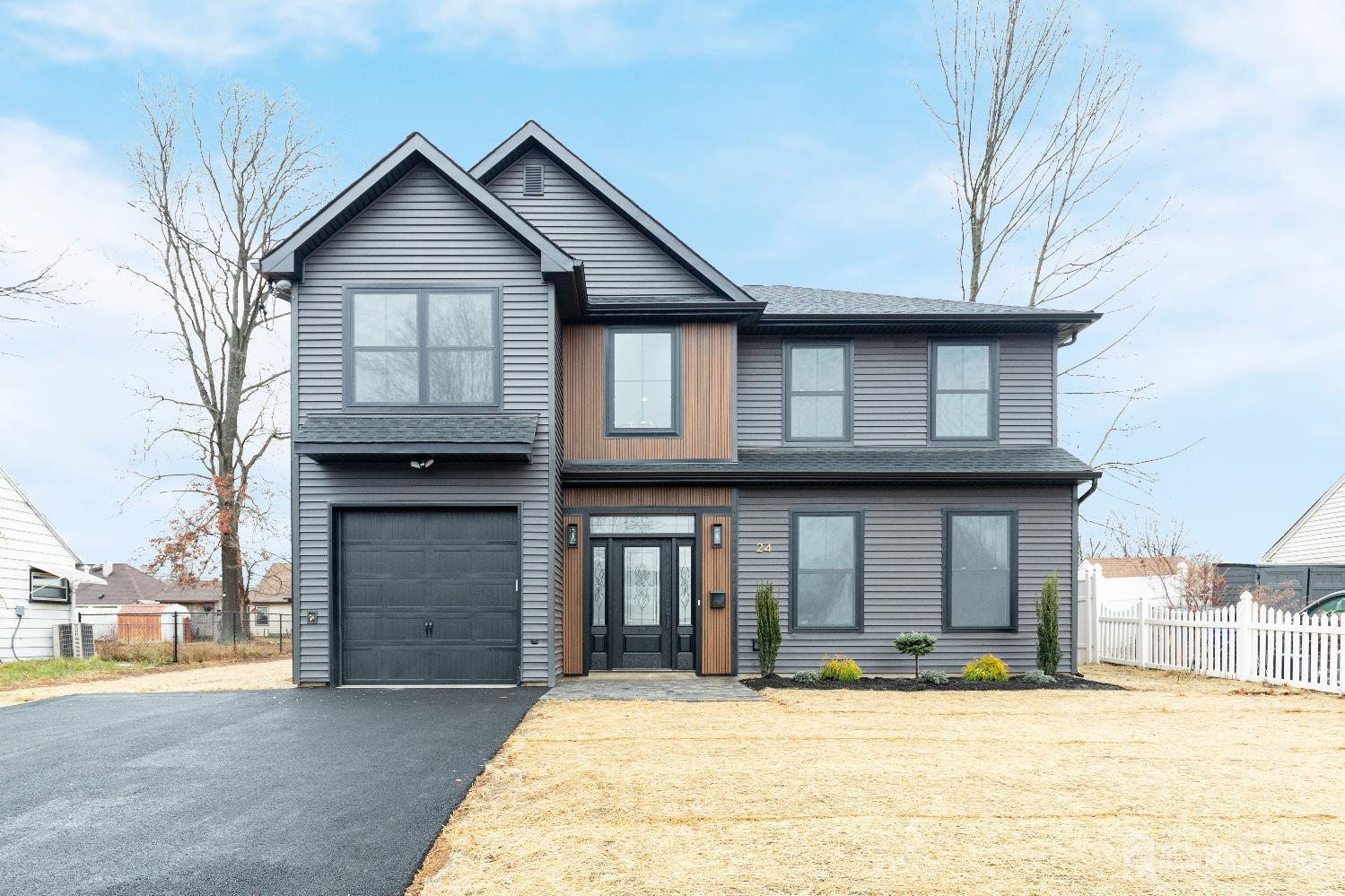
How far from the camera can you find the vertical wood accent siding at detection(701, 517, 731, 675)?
1375cm

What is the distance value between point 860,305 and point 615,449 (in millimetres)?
4599

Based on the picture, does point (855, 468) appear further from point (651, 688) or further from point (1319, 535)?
point (1319, 535)

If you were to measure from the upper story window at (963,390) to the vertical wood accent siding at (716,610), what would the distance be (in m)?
3.71

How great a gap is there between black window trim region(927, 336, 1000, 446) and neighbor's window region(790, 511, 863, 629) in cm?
193

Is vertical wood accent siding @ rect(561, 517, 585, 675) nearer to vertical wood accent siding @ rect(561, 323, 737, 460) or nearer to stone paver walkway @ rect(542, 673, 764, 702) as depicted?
stone paver walkway @ rect(542, 673, 764, 702)

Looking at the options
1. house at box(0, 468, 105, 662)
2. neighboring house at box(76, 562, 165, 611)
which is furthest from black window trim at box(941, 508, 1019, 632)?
neighboring house at box(76, 562, 165, 611)

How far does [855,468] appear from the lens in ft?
45.1

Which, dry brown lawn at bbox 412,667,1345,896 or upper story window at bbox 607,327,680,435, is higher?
upper story window at bbox 607,327,680,435

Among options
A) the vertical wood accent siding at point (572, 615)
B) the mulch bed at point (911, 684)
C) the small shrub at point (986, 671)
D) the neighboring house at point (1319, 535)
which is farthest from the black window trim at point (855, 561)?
the neighboring house at point (1319, 535)

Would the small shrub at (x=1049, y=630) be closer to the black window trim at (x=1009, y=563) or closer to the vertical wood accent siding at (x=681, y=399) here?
the black window trim at (x=1009, y=563)

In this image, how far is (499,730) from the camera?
8.80 metres

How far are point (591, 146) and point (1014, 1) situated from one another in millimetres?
10848

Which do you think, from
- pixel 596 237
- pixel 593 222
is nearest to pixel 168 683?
pixel 596 237

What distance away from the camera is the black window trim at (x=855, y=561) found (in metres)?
14.0
